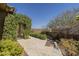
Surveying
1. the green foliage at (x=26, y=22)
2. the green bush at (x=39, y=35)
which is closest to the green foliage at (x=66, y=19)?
the green bush at (x=39, y=35)

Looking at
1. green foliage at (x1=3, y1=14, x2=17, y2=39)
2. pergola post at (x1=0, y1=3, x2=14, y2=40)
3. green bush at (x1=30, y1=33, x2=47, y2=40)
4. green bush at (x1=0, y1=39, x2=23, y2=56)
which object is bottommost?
green bush at (x1=0, y1=39, x2=23, y2=56)

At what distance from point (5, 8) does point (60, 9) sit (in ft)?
2.98

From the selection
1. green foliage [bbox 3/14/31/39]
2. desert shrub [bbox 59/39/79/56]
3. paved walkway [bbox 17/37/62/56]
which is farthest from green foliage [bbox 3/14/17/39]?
desert shrub [bbox 59/39/79/56]

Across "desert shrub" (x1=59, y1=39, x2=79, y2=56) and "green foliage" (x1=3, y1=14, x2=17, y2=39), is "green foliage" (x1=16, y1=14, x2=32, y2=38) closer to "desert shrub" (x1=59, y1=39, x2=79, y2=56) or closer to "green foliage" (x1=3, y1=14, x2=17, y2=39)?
"green foliage" (x1=3, y1=14, x2=17, y2=39)

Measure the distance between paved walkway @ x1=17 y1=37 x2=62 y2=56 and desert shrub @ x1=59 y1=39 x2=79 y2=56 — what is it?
0.13 meters

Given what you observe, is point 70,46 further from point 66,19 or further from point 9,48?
point 9,48

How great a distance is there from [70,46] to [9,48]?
0.99m

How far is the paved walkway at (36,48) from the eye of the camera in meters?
4.09

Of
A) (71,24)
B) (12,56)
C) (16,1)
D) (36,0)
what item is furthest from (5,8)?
(71,24)

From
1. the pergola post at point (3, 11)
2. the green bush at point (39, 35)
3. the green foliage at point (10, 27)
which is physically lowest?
the green bush at point (39, 35)

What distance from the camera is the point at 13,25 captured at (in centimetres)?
412

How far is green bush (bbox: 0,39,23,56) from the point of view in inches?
159

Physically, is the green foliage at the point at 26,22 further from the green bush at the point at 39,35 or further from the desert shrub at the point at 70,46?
the desert shrub at the point at 70,46

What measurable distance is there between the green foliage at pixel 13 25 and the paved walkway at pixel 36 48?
0.12 meters
